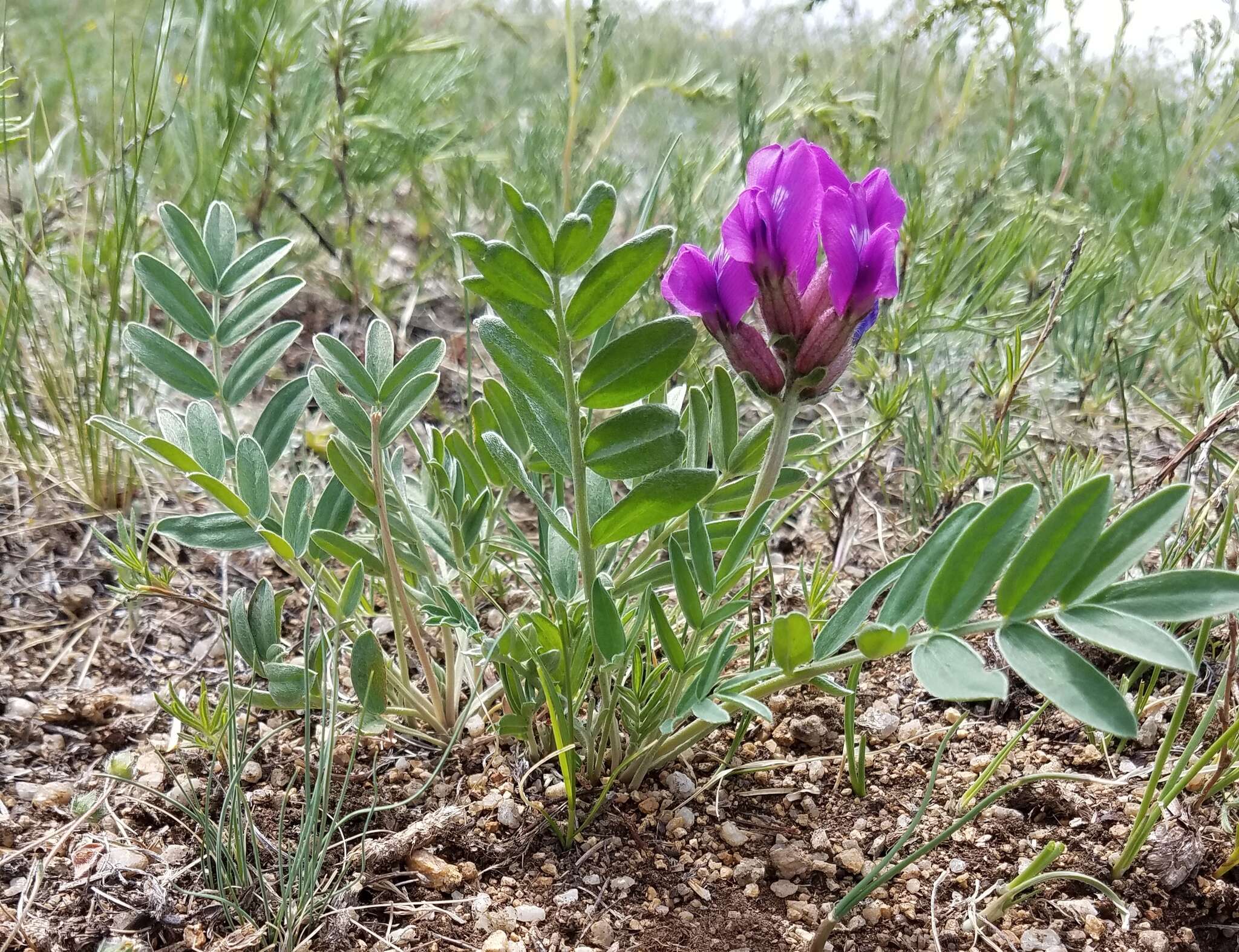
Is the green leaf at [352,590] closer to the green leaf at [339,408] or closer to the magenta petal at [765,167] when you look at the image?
the green leaf at [339,408]

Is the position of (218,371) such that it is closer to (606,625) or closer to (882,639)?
(606,625)

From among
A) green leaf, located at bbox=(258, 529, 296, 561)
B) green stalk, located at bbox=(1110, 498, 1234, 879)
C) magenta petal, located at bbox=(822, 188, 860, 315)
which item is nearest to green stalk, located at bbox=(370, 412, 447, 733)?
green leaf, located at bbox=(258, 529, 296, 561)

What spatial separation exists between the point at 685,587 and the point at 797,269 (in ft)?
1.18

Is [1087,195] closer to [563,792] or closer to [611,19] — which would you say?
[611,19]

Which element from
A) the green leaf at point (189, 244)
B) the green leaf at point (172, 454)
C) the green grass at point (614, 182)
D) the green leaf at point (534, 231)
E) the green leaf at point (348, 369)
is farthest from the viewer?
the green grass at point (614, 182)

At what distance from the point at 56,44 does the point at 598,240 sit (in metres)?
4.20

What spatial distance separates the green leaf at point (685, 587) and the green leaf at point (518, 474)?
122 mm

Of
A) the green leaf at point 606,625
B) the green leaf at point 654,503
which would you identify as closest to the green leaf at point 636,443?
the green leaf at point 654,503

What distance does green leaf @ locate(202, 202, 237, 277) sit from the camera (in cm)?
138

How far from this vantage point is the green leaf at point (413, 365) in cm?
123

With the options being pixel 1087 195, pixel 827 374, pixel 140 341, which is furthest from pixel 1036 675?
pixel 1087 195

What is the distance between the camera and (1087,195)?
3553 millimetres

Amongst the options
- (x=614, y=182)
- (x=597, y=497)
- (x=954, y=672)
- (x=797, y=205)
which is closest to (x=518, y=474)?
(x=597, y=497)

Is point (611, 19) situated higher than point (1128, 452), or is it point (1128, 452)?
point (611, 19)
